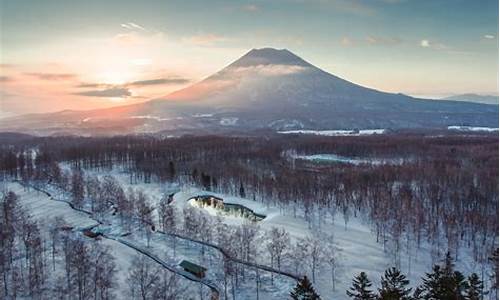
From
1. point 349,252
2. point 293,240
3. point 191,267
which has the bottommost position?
point 349,252

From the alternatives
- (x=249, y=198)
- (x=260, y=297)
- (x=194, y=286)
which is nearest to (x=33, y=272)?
(x=194, y=286)

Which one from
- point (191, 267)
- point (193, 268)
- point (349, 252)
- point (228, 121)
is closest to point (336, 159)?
point (349, 252)

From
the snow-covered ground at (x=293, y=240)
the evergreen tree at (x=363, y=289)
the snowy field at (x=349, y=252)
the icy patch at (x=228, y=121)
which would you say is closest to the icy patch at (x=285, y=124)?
the icy patch at (x=228, y=121)

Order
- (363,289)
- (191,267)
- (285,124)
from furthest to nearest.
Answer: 1. (285,124)
2. (191,267)
3. (363,289)

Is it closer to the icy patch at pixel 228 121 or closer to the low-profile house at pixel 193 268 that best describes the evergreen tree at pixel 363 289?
the low-profile house at pixel 193 268

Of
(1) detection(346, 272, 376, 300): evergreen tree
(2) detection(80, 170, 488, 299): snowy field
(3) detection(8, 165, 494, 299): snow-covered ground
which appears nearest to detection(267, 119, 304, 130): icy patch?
(3) detection(8, 165, 494, 299): snow-covered ground

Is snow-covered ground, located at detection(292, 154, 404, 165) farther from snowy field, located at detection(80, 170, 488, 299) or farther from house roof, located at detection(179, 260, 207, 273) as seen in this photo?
house roof, located at detection(179, 260, 207, 273)

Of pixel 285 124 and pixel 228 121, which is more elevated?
pixel 228 121

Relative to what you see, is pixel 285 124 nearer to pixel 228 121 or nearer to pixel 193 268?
pixel 228 121

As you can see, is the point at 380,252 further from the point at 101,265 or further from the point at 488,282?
the point at 101,265
